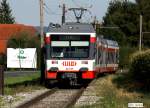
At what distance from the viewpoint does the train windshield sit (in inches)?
1250

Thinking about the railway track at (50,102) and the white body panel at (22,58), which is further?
the white body panel at (22,58)

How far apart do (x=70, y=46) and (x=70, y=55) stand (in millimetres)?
517

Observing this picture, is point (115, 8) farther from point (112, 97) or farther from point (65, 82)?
point (112, 97)

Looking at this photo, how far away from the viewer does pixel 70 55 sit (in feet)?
104

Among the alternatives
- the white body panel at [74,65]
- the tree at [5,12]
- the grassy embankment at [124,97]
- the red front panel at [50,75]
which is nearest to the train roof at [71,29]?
the white body panel at [74,65]

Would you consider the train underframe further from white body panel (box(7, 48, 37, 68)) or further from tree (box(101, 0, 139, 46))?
tree (box(101, 0, 139, 46))

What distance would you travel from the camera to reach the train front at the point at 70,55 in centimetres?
3155

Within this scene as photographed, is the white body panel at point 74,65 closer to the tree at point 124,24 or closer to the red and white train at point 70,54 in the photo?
the red and white train at point 70,54

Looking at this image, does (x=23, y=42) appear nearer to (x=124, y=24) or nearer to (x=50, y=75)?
(x=124, y=24)

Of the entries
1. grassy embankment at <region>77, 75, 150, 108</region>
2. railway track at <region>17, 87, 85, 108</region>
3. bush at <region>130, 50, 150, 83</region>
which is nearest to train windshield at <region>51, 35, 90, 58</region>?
grassy embankment at <region>77, 75, 150, 108</region>

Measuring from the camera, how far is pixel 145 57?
993 inches

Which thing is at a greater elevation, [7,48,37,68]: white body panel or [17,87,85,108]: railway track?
[17,87,85,108]: railway track

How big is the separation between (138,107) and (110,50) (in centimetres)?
3402

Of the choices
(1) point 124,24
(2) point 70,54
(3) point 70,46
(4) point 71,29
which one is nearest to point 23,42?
(1) point 124,24
